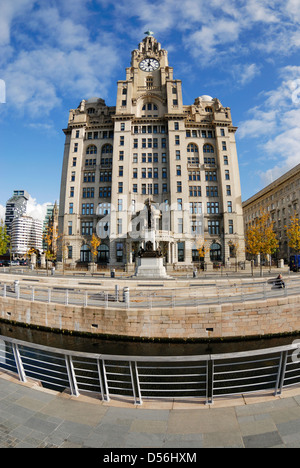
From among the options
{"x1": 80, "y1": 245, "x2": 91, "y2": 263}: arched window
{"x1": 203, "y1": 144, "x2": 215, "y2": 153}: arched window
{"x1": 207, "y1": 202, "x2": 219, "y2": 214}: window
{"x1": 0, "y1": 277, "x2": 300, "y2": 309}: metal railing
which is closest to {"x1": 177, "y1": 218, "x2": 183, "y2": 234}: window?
{"x1": 207, "y1": 202, "x2": 219, "y2": 214}: window

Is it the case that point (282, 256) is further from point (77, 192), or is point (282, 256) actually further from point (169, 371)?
point (169, 371)

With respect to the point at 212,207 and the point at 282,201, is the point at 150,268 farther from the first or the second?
the point at 282,201

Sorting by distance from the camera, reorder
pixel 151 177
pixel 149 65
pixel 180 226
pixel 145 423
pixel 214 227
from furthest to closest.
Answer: pixel 149 65 → pixel 151 177 → pixel 214 227 → pixel 180 226 → pixel 145 423

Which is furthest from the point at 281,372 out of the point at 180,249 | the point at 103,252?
the point at 103,252

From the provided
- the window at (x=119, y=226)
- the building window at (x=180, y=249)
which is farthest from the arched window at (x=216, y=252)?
the window at (x=119, y=226)

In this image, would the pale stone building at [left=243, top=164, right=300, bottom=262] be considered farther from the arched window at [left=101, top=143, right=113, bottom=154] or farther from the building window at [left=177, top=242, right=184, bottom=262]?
the arched window at [left=101, top=143, right=113, bottom=154]

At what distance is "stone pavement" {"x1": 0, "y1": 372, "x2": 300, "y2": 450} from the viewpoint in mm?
3615

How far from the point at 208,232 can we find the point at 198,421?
53.1 meters

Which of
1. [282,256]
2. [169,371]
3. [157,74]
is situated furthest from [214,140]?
[169,371]

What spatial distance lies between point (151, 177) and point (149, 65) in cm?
3510

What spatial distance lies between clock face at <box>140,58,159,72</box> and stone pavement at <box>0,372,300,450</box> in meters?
77.9

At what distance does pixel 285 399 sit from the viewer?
473 cm

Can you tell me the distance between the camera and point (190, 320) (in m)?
12.9

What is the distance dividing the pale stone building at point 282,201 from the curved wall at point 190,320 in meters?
43.8
